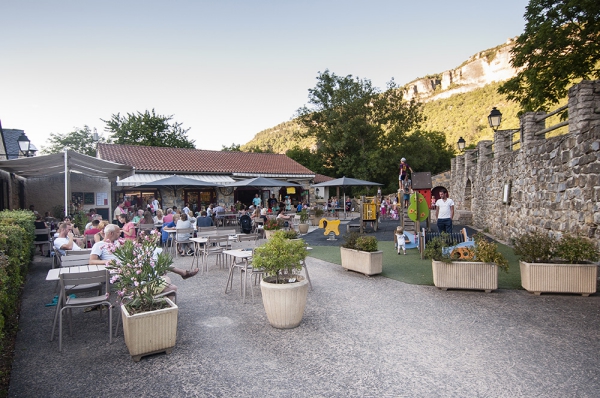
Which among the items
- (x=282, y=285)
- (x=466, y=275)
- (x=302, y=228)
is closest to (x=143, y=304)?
(x=282, y=285)

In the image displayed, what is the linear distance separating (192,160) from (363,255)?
58.2 ft

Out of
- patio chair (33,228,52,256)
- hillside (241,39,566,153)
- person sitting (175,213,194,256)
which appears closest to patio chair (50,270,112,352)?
person sitting (175,213,194,256)

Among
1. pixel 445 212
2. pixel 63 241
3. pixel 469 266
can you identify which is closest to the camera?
pixel 469 266

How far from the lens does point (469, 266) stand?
5.82 metres

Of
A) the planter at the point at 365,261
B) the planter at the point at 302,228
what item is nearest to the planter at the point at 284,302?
the planter at the point at 365,261

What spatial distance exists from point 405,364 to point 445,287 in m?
2.84

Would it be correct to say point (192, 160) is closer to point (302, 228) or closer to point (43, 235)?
point (302, 228)

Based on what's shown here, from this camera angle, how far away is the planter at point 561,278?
5410mm

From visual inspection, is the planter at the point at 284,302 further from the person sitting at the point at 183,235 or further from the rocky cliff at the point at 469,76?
the rocky cliff at the point at 469,76

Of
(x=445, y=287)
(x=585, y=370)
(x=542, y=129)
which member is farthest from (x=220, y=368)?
(x=542, y=129)

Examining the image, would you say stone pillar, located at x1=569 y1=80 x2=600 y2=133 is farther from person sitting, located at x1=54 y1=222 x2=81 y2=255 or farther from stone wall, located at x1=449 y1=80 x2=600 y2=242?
person sitting, located at x1=54 y1=222 x2=81 y2=255

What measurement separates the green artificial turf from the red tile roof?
12696mm

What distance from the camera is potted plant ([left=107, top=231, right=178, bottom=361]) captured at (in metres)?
3.55

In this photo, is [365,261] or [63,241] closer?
[63,241]
